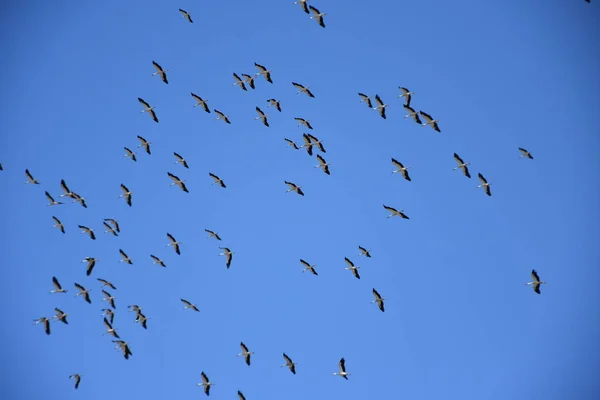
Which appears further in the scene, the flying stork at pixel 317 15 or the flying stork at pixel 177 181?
the flying stork at pixel 177 181

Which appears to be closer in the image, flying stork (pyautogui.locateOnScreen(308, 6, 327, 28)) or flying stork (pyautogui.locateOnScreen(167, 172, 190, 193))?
flying stork (pyautogui.locateOnScreen(308, 6, 327, 28))

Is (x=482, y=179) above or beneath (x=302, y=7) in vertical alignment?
beneath

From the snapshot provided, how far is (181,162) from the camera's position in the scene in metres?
69.3

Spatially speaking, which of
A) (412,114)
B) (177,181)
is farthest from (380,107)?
(177,181)

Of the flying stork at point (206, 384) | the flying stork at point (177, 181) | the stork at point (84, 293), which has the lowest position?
the flying stork at point (206, 384)

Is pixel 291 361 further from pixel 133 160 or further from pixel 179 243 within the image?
pixel 133 160

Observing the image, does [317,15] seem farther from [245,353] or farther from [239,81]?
[245,353]

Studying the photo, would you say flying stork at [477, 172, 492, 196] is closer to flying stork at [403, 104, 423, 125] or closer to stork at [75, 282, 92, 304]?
flying stork at [403, 104, 423, 125]

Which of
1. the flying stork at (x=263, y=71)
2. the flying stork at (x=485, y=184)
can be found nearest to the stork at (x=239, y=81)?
the flying stork at (x=263, y=71)

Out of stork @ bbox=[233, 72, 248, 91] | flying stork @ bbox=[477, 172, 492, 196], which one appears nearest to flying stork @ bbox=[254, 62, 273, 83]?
stork @ bbox=[233, 72, 248, 91]

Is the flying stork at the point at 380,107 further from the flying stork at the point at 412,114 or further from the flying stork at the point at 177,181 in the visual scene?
the flying stork at the point at 177,181

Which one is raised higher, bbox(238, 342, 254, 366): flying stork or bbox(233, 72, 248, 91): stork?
bbox(233, 72, 248, 91): stork

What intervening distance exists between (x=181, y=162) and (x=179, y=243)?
7.72 meters

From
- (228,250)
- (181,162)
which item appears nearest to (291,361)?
(228,250)
